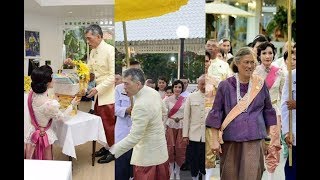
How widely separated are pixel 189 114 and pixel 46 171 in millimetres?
1189

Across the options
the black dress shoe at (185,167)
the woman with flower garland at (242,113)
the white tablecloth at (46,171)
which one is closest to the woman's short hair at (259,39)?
the woman with flower garland at (242,113)

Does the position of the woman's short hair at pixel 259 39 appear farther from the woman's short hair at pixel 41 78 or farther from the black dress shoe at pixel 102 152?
the woman's short hair at pixel 41 78

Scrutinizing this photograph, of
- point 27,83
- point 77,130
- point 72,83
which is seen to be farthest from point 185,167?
point 27,83

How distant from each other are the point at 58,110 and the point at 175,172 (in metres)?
0.86

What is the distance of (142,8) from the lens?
2598mm

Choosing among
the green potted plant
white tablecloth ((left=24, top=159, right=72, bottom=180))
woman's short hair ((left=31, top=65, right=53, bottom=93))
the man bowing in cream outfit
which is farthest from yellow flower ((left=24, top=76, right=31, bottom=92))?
the green potted plant

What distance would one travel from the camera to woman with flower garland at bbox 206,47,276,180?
9.12ft

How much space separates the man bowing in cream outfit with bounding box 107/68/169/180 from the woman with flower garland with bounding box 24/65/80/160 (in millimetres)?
366

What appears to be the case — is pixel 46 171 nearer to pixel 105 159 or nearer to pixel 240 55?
pixel 105 159

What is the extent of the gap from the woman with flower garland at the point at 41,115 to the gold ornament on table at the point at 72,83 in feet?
0.10

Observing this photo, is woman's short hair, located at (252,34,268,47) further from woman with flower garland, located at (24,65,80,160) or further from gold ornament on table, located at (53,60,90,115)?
woman with flower garland, located at (24,65,80,160)

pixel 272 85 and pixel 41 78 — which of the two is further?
pixel 272 85

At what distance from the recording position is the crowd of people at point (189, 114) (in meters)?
2.59
